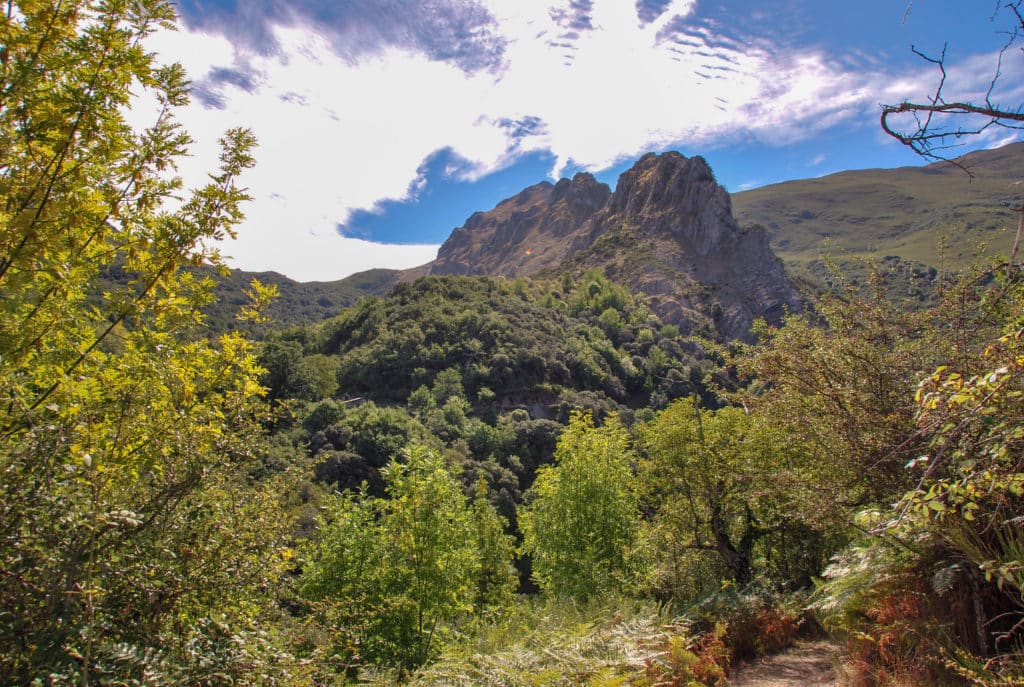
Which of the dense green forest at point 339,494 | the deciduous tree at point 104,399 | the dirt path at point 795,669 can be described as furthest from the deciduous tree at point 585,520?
the deciduous tree at point 104,399

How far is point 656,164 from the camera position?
135 meters

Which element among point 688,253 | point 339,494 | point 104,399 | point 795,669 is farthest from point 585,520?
point 688,253

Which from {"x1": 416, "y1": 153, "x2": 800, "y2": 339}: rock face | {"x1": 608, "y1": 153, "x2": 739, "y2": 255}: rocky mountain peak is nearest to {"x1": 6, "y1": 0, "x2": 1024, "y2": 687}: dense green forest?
{"x1": 416, "y1": 153, "x2": 800, "y2": 339}: rock face

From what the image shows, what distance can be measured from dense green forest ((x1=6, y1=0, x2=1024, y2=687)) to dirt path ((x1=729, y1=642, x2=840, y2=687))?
0.94 ft

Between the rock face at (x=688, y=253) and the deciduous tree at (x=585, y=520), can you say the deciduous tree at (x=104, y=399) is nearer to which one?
the deciduous tree at (x=585, y=520)

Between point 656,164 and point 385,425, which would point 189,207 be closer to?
point 385,425

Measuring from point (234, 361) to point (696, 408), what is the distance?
9675mm

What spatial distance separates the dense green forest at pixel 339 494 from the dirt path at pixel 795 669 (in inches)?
11.3

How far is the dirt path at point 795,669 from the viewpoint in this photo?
6.37 metres

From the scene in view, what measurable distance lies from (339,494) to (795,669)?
1066 cm

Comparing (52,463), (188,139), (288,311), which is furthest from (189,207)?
(288,311)

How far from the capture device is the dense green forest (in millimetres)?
2646

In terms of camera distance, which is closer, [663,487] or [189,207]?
[189,207]

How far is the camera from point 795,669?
6.96 meters
